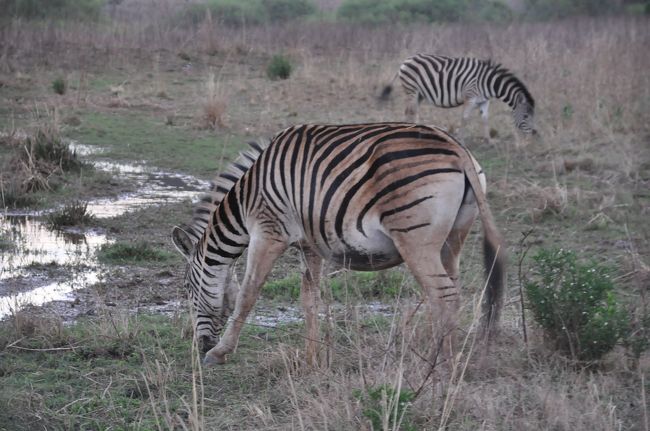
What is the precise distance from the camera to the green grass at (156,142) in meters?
11.5

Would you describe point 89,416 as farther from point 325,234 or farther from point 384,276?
point 384,276

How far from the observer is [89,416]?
4.43 meters

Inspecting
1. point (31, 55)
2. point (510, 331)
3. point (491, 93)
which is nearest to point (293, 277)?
point (510, 331)

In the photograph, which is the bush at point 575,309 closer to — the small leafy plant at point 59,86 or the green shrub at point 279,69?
the small leafy plant at point 59,86

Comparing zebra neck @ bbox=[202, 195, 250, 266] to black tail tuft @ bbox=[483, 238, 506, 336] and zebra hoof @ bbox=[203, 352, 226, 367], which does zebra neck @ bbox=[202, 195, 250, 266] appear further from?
black tail tuft @ bbox=[483, 238, 506, 336]

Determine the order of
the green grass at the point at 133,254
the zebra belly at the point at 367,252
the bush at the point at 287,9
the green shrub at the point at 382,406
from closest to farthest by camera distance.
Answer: the green shrub at the point at 382,406 < the zebra belly at the point at 367,252 < the green grass at the point at 133,254 < the bush at the point at 287,9

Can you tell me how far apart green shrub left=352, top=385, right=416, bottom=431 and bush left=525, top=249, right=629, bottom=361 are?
4.07 feet

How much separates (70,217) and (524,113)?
7547 mm

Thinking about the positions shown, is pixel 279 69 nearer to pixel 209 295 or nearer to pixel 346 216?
pixel 209 295

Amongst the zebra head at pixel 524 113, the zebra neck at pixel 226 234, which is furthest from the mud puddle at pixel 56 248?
the zebra head at pixel 524 113

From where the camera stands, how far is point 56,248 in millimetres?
7848

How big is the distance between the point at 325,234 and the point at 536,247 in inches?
152

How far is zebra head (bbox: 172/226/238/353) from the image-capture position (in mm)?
5281

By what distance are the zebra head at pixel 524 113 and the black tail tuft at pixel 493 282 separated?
878cm
